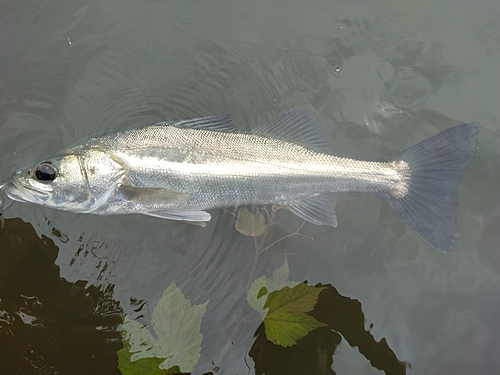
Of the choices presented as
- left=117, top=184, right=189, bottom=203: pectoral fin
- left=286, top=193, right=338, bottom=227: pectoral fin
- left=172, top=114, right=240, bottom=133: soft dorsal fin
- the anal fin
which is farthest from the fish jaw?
left=286, top=193, right=338, bottom=227: pectoral fin

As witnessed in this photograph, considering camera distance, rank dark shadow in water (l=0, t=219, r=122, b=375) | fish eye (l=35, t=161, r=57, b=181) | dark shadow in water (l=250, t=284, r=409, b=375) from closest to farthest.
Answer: fish eye (l=35, t=161, r=57, b=181) < dark shadow in water (l=0, t=219, r=122, b=375) < dark shadow in water (l=250, t=284, r=409, b=375)

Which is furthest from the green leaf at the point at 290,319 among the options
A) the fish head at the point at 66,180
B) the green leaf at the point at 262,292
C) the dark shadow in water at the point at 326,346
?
the fish head at the point at 66,180

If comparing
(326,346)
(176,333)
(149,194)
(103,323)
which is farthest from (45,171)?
(326,346)

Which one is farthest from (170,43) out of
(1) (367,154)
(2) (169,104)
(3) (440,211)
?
(3) (440,211)

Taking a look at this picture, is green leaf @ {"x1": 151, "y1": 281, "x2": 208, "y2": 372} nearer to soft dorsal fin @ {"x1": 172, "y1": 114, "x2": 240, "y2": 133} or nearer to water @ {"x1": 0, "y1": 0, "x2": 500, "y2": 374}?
water @ {"x1": 0, "y1": 0, "x2": 500, "y2": 374}

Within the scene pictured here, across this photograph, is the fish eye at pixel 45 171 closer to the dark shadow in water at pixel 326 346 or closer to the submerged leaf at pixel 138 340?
the submerged leaf at pixel 138 340

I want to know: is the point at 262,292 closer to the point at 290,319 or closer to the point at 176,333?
the point at 290,319
